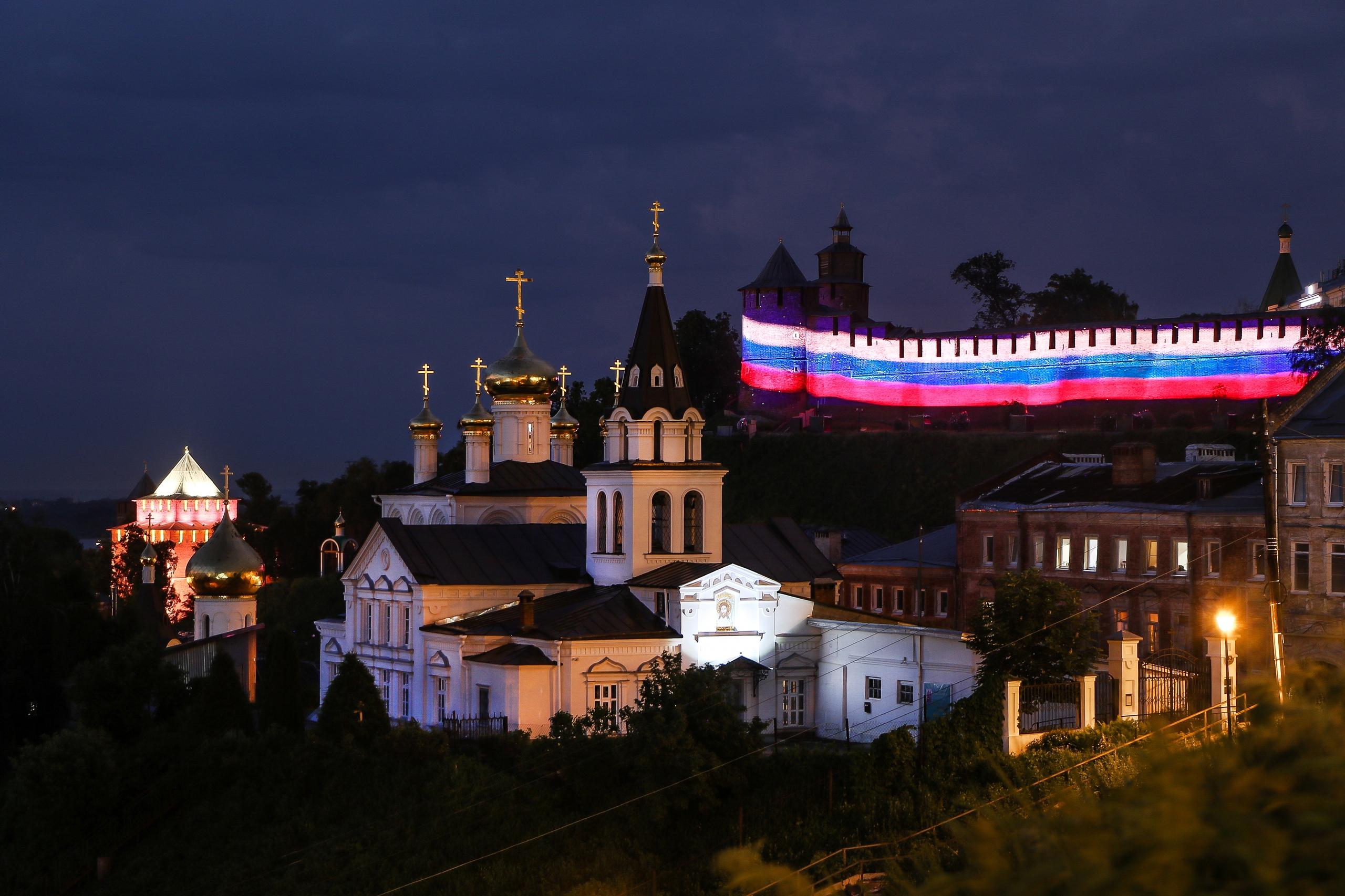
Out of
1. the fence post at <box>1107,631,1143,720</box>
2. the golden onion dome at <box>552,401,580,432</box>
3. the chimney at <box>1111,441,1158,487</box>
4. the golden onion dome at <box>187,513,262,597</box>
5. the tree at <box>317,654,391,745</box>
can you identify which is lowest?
the tree at <box>317,654,391,745</box>

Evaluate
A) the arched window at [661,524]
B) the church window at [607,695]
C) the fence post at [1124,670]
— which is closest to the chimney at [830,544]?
the arched window at [661,524]

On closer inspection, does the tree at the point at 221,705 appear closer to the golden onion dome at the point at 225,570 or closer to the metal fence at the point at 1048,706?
the golden onion dome at the point at 225,570

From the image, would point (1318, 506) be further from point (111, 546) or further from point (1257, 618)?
point (111, 546)

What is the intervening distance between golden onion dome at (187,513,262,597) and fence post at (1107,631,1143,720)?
25825mm

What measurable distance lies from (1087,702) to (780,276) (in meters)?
48.4

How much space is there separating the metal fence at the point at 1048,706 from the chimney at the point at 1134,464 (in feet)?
47.6

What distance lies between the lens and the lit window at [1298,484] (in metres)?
31.2

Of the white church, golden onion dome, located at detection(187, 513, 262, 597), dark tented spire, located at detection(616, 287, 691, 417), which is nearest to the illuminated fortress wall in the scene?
the white church

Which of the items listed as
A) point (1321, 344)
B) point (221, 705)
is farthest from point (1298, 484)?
point (221, 705)

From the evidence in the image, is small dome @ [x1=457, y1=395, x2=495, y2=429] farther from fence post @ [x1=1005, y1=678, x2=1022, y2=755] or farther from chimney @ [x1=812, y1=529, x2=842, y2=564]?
fence post @ [x1=1005, y1=678, x2=1022, y2=755]

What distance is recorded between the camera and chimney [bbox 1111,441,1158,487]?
3794 centimetres

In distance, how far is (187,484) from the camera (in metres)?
98.6

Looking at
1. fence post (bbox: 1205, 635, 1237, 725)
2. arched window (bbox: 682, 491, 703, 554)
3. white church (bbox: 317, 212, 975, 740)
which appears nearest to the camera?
fence post (bbox: 1205, 635, 1237, 725)

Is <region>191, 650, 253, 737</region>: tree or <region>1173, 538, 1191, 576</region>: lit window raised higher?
<region>1173, 538, 1191, 576</region>: lit window
